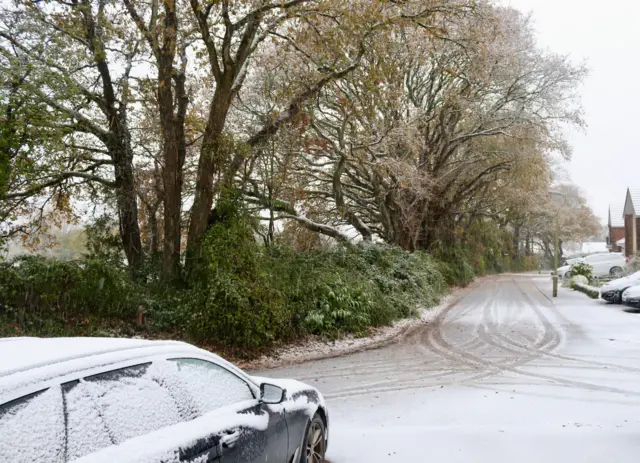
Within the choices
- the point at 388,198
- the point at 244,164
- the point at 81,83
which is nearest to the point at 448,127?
the point at 388,198

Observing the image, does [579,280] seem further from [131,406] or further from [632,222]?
[131,406]

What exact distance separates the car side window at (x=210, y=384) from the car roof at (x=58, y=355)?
0.11 metres

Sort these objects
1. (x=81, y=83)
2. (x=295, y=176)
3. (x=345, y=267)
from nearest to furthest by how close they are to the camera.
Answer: (x=81, y=83) → (x=345, y=267) → (x=295, y=176)

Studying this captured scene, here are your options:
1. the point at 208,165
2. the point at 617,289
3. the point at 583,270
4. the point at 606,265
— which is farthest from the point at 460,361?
the point at 606,265

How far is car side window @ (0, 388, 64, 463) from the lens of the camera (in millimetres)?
2096

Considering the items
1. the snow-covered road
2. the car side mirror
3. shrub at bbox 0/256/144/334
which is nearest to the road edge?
the snow-covered road

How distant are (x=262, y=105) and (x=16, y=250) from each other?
8.16m

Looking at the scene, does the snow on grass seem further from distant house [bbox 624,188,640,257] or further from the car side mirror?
distant house [bbox 624,188,640,257]

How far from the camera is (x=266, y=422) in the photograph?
371cm

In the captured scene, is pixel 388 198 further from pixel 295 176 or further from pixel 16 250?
pixel 16 250

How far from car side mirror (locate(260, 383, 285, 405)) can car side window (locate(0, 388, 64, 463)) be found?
5.57 ft

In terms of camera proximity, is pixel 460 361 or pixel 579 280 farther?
pixel 579 280

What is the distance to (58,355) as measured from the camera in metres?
2.59

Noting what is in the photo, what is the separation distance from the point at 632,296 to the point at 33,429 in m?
20.9
